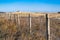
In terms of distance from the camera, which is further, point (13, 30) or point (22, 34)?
point (13, 30)

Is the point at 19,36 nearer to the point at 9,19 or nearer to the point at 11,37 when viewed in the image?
Answer: the point at 11,37

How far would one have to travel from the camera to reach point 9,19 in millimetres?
19234

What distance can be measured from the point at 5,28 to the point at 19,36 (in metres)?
1.55

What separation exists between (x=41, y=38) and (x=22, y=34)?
141 cm

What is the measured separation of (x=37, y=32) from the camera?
16.4 meters

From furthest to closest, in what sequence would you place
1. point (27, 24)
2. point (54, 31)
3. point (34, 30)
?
1. point (27, 24)
2. point (34, 30)
3. point (54, 31)

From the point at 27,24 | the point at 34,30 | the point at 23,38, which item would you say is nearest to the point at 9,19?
the point at 27,24

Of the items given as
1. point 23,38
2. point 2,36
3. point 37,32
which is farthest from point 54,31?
point 2,36

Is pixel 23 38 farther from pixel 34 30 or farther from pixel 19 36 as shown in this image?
pixel 34 30

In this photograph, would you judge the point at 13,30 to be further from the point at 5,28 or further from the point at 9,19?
the point at 9,19

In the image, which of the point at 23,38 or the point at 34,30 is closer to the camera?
the point at 23,38

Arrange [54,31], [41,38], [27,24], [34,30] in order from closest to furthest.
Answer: [41,38] < [54,31] < [34,30] < [27,24]

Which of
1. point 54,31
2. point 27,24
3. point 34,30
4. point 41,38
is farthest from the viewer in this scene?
point 27,24

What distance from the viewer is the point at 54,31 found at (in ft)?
53.3
